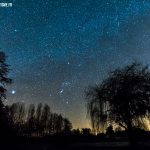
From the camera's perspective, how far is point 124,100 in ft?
94.7

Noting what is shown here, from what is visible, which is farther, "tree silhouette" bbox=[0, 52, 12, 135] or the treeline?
the treeline

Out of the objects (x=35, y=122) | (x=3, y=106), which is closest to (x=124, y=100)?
(x=3, y=106)

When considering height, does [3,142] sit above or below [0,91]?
below

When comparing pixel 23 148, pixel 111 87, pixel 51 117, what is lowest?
pixel 23 148

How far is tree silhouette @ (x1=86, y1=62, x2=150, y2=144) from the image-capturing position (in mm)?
28562

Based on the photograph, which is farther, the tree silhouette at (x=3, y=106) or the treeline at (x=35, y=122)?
the treeline at (x=35, y=122)

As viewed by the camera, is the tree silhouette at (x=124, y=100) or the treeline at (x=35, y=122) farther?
the treeline at (x=35, y=122)

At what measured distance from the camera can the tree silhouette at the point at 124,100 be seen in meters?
28.6

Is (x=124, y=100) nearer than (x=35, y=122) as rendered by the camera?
Yes

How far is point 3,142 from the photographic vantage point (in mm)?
26688

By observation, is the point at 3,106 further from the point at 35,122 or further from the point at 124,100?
the point at 35,122

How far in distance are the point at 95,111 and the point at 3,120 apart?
1166 centimetres

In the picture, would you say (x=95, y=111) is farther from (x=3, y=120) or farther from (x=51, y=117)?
(x=51, y=117)

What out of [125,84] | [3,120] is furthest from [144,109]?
[3,120]
